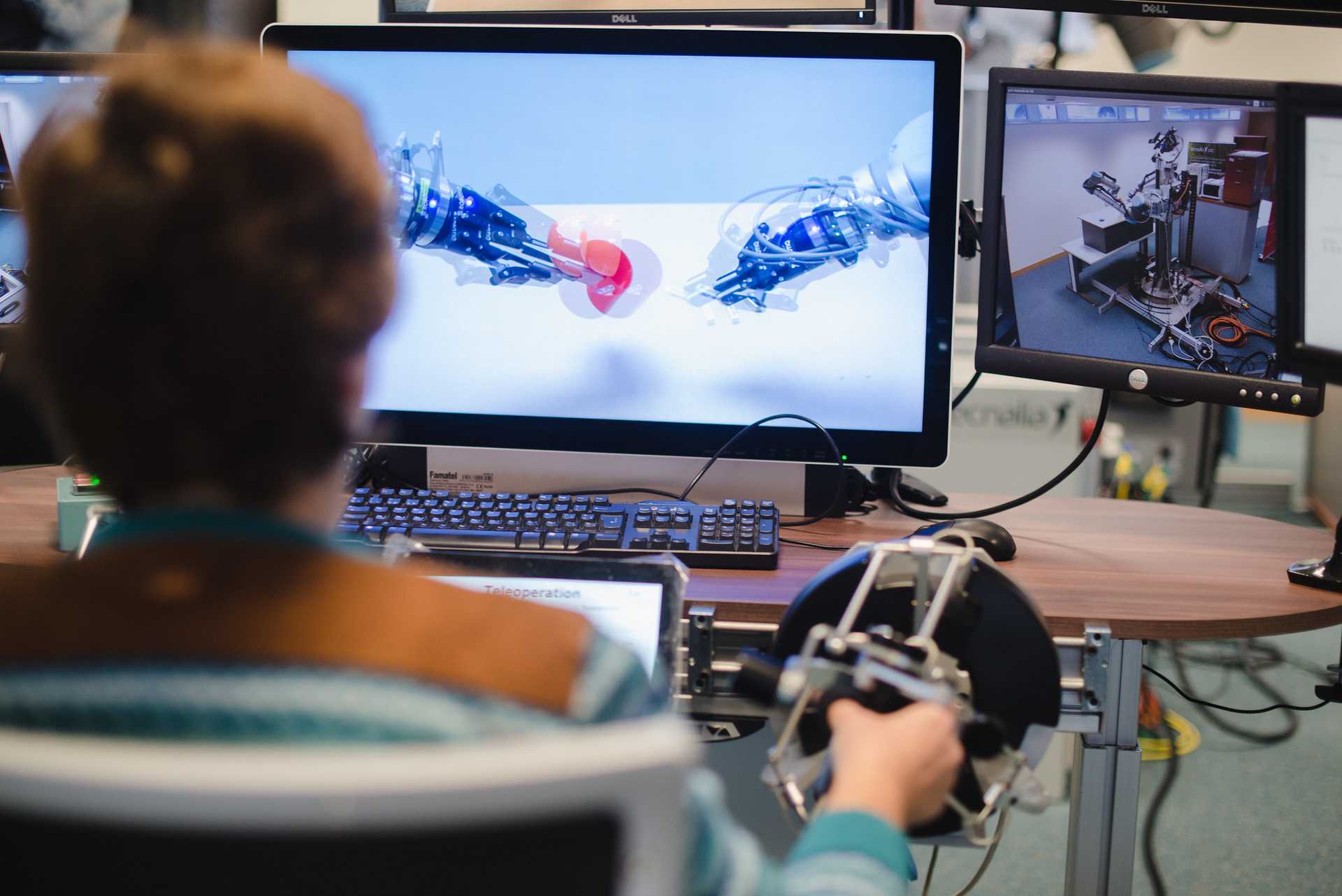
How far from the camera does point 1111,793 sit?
42.8 inches

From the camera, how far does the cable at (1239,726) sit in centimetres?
247

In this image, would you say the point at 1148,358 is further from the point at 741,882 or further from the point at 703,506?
the point at 741,882

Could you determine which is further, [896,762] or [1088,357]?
[1088,357]

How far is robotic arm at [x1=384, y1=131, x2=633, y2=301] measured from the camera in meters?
1.29

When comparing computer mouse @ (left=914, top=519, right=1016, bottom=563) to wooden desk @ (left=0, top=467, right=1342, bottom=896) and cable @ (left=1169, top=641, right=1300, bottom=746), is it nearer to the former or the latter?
wooden desk @ (left=0, top=467, right=1342, bottom=896)

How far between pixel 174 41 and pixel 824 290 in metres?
A: 0.86

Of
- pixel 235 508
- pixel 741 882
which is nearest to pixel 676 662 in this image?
pixel 741 882

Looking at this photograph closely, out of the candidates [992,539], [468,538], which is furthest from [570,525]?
[992,539]

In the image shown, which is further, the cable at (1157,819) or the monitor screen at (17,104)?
the cable at (1157,819)

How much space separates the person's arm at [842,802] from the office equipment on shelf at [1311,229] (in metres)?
0.63

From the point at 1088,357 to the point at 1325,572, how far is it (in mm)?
317

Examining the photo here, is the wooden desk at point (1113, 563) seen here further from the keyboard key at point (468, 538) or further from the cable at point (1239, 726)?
the cable at point (1239, 726)

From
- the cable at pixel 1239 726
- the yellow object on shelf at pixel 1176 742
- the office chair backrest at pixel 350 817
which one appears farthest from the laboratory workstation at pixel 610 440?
the cable at pixel 1239 726

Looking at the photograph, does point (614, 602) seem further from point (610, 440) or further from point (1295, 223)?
point (1295, 223)
